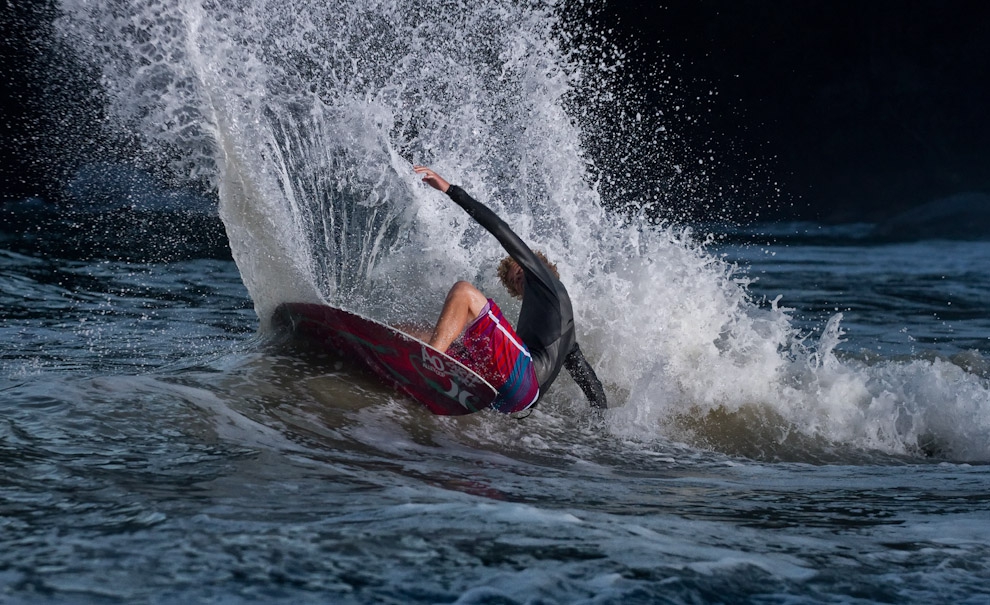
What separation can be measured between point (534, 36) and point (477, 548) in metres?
5.67

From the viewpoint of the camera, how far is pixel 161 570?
2.02 meters

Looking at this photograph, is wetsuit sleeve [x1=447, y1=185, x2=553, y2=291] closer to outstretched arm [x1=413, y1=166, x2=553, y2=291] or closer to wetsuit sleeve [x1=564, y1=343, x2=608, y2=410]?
outstretched arm [x1=413, y1=166, x2=553, y2=291]

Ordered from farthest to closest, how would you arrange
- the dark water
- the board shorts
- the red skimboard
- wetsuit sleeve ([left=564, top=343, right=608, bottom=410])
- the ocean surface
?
wetsuit sleeve ([left=564, top=343, right=608, bottom=410]), the board shorts, the red skimboard, the ocean surface, the dark water

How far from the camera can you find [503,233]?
446 centimetres

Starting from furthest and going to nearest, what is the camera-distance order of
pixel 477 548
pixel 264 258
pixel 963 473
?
pixel 264 258 < pixel 963 473 < pixel 477 548

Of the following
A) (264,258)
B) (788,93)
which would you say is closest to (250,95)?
(264,258)

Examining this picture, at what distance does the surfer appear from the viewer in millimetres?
4434

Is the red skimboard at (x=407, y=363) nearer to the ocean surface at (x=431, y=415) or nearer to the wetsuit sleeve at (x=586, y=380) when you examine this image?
the ocean surface at (x=431, y=415)

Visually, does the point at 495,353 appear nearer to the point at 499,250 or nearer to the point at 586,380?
the point at 586,380

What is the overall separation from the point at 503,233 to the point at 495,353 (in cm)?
59

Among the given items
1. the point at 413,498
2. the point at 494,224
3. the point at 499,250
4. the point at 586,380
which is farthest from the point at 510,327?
the point at 499,250

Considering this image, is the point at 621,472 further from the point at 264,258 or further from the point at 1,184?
the point at 1,184

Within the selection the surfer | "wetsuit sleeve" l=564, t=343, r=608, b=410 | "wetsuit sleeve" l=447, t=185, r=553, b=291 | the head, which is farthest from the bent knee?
"wetsuit sleeve" l=564, t=343, r=608, b=410

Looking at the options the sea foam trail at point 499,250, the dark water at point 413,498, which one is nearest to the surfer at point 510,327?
the dark water at point 413,498
